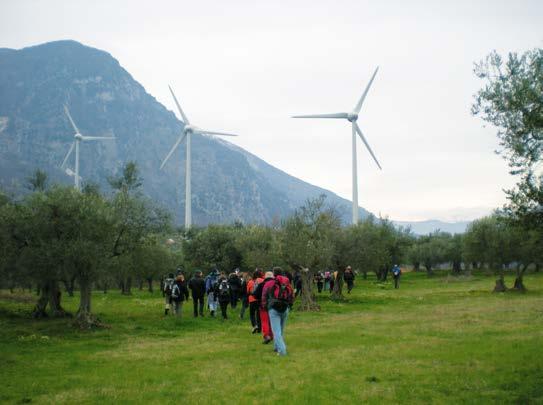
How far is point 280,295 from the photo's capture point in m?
15.8

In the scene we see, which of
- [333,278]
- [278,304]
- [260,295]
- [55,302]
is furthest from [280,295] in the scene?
[333,278]

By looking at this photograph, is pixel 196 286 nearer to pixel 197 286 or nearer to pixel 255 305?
pixel 197 286

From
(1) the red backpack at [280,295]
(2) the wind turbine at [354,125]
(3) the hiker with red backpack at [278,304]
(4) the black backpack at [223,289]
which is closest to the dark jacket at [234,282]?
(4) the black backpack at [223,289]

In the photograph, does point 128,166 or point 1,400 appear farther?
point 128,166

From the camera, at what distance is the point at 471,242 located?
162 ft

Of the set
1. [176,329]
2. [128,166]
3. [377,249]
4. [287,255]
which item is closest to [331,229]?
[287,255]

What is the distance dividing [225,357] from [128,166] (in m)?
78.0

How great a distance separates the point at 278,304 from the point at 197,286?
12.5 m

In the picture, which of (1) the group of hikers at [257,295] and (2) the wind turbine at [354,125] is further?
(2) the wind turbine at [354,125]

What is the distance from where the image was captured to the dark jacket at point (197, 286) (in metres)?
27.4

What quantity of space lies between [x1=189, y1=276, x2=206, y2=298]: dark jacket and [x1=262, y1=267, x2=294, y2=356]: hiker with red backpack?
1186 centimetres

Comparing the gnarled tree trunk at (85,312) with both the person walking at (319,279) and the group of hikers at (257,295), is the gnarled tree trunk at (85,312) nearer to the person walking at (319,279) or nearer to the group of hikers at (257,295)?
the group of hikers at (257,295)

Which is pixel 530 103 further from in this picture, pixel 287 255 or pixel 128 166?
pixel 128 166

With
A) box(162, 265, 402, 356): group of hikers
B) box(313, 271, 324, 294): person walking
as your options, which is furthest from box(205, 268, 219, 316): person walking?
box(313, 271, 324, 294): person walking
